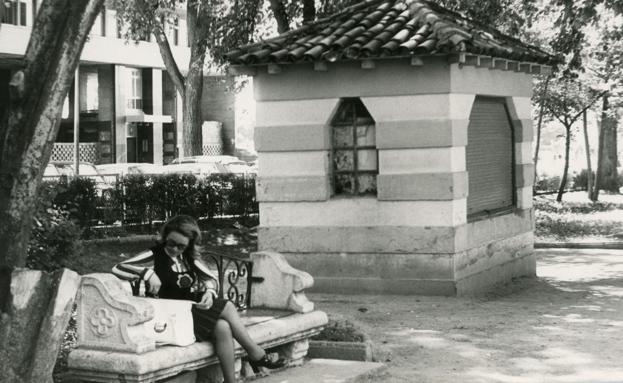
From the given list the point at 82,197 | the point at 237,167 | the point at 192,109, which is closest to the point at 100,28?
the point at 237,167

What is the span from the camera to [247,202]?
2389cm

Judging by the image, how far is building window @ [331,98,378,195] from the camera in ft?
46.2

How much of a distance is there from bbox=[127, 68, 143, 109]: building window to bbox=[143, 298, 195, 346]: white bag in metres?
45.6

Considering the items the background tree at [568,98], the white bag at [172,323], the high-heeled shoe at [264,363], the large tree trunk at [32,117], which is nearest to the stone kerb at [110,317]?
the white bag at [172,323]

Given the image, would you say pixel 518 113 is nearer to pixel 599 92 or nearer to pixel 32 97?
pixel 32 97

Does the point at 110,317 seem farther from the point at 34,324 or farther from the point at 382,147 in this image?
the point at 382,147

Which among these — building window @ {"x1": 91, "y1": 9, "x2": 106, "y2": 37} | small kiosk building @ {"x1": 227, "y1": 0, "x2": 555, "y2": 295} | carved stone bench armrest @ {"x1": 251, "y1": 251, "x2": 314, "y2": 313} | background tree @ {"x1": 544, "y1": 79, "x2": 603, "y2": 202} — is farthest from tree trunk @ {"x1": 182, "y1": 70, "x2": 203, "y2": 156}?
carved stone bench armrest @ {"x1": 251, "y1": 251, "x2": 314, "y2": 313}

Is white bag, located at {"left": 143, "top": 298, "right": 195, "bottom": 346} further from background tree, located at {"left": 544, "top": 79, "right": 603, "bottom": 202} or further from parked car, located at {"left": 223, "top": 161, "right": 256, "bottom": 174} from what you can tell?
parked car, located at {"left": 223, "top": 161, "right": 256, "bottom": 174}

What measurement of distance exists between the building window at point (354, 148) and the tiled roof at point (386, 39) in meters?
0.87

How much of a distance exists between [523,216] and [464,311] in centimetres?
405

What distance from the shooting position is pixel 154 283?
7977 mm

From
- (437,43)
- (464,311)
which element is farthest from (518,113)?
(464,311)

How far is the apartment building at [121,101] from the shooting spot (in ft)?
159

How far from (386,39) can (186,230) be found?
6314 mm
